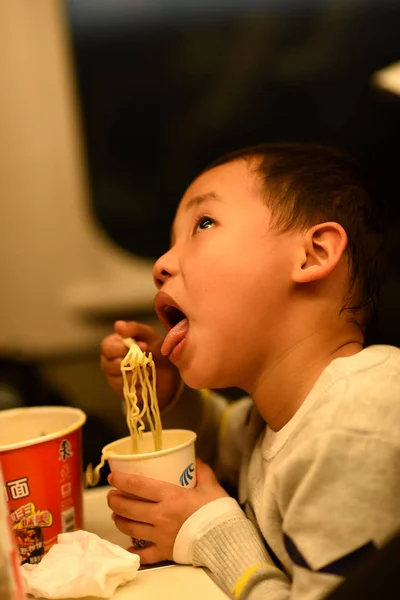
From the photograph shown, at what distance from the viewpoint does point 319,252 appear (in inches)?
35.2

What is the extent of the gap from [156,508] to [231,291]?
0.92ft

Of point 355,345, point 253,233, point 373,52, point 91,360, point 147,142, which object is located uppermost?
point 373,52

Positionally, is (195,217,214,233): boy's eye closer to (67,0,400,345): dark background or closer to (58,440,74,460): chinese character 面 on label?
(58,440,74,460): chinese character 面 on label

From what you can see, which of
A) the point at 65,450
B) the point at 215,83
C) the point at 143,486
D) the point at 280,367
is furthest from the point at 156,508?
the point at 215,83

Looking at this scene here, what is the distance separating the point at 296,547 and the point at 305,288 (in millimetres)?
327

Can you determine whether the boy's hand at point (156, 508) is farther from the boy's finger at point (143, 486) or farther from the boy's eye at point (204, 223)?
the boy's eye at point (204, 223)

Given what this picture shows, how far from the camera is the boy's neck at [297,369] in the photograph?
88 cm

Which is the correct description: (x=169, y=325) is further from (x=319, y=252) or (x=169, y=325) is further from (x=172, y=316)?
(x=319, y=252)

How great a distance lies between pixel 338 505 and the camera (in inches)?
27.6

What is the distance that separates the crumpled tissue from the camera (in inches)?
28.1

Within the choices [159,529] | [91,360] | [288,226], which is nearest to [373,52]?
[91,360]

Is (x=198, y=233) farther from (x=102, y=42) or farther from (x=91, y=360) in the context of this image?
(x=102, y=42)

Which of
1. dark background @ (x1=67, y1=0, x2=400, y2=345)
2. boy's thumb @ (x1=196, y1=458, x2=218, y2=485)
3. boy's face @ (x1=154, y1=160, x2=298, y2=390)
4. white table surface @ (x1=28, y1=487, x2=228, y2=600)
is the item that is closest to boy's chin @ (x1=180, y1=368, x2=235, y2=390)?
boy's face @ (x1=154, y1=160, x2=298, y2=390)

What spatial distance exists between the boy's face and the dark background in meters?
1.42
